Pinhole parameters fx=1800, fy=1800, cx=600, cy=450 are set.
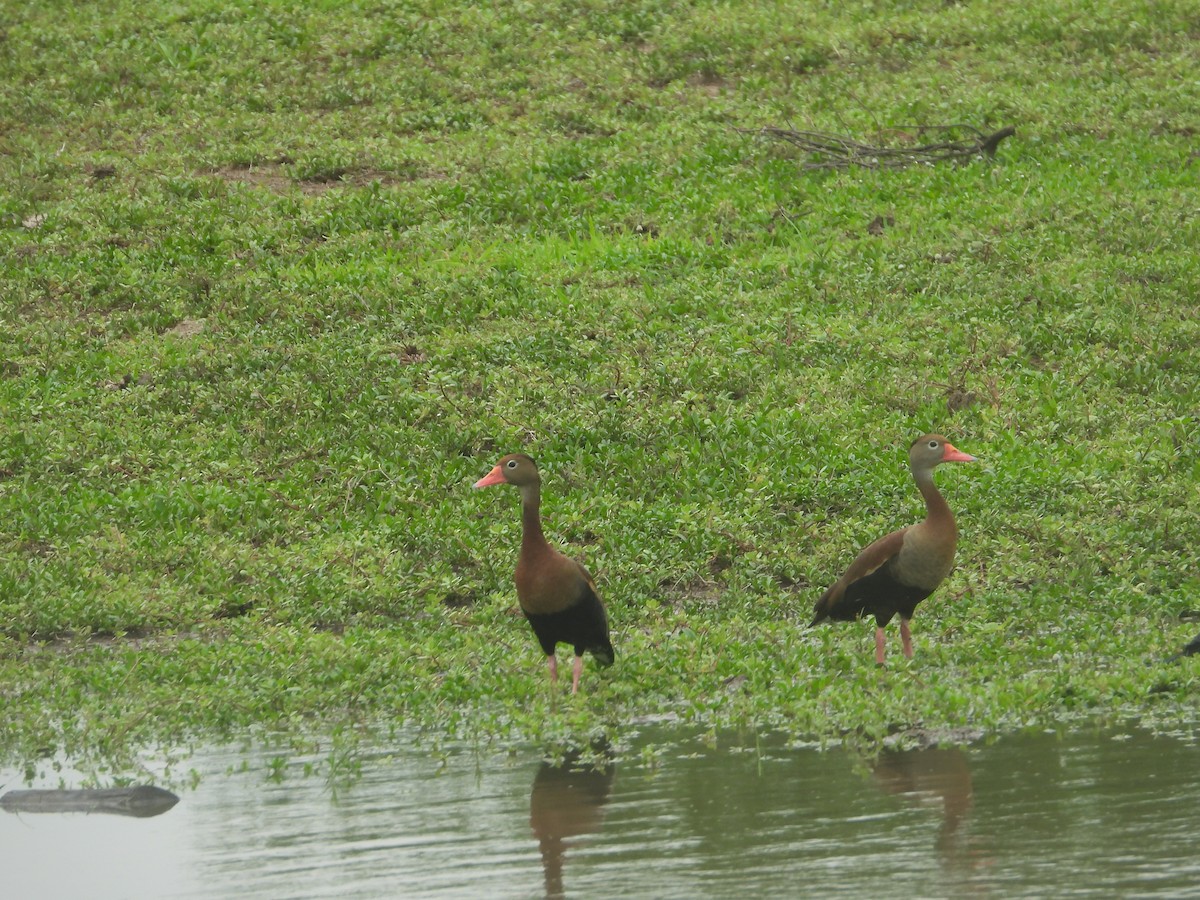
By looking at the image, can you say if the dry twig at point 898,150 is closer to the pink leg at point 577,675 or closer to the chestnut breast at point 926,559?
the chestnut breast at point 926,559

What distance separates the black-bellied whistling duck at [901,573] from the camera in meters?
9.24

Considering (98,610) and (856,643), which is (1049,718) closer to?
(856,643)

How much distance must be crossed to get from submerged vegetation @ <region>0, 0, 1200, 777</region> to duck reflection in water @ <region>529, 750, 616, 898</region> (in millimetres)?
446

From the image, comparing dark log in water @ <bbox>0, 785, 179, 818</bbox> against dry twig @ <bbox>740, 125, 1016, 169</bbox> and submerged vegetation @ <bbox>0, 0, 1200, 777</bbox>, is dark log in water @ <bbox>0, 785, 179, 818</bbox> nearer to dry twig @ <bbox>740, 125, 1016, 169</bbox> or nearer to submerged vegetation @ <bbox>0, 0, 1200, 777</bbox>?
submerged vegetation @ <bbox>0, 0, 1200, 777</bbox>

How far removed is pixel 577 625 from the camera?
29.6ft

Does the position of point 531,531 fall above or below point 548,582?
above

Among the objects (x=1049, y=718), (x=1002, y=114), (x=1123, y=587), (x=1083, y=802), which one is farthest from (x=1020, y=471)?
(x=1002, y=114)

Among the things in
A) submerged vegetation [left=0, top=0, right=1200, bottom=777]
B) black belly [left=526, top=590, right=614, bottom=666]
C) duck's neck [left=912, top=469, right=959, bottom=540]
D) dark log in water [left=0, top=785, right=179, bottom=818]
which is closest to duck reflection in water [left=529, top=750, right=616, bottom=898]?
submerged vegetation [left=0, top=0, right=1200, bottom=777]

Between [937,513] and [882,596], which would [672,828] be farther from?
[937,513]

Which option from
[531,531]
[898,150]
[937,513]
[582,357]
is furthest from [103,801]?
[898,150]

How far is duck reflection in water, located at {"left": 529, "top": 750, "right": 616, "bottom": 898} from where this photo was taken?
21.8 feet

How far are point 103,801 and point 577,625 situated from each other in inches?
99.2

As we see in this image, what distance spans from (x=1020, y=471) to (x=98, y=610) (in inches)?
230

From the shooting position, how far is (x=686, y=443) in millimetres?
12609
